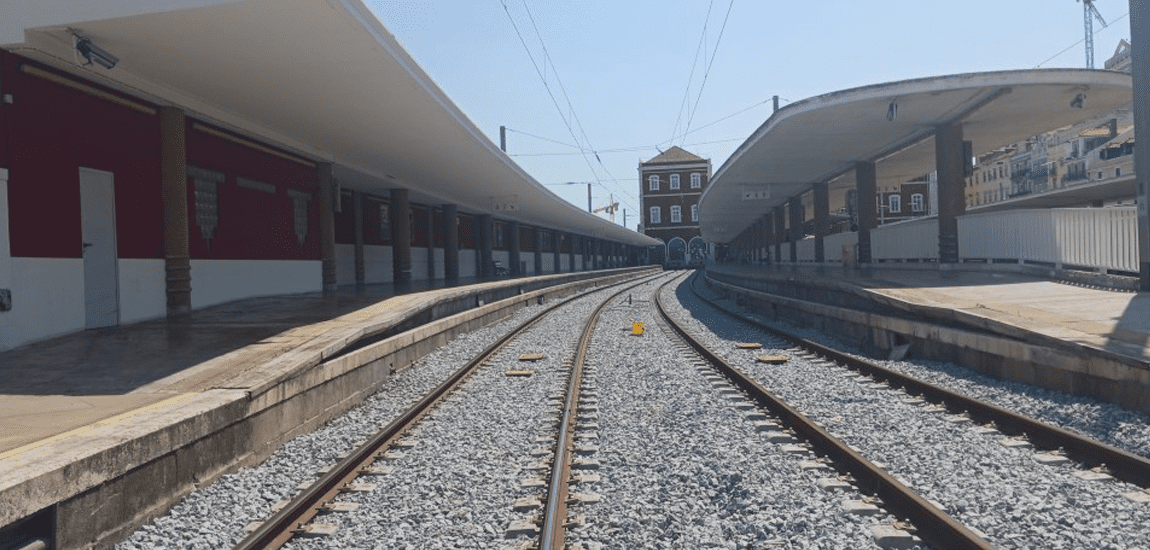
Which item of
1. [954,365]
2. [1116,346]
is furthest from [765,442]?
[954,365]

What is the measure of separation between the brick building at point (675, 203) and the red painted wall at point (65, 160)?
290 ft

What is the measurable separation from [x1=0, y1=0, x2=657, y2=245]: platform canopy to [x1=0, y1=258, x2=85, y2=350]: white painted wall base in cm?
257

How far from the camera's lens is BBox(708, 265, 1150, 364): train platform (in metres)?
8.20

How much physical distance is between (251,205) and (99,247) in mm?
4877

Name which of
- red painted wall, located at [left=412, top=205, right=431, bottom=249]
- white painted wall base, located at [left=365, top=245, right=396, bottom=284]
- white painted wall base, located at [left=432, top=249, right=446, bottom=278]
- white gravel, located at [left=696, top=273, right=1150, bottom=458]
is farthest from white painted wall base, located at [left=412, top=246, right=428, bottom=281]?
white gravel, located at [left=696, top=273, right=1150, bottom=458]

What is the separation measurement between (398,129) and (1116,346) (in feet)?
42.9

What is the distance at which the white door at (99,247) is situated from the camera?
34.9 ft

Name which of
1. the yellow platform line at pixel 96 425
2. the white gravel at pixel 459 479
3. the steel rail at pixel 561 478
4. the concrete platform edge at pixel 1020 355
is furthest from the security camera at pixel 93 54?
the concrete platform edge at pixel 1020 355

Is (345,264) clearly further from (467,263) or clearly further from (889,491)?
(889,491)

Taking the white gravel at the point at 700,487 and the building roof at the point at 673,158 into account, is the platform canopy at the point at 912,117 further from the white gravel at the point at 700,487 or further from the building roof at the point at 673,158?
the building roof at the point at 673,158

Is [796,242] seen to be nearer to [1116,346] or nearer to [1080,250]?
[1080,250]

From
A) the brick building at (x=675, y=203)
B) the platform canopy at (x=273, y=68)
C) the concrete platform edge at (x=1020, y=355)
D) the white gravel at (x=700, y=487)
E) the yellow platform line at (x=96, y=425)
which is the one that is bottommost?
the white gravel at (x=700, y=487)

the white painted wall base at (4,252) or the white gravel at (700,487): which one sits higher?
the white painted wall base at (4,252)

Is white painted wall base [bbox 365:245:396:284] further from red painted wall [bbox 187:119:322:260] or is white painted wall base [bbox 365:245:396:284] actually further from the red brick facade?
the red brick facade
